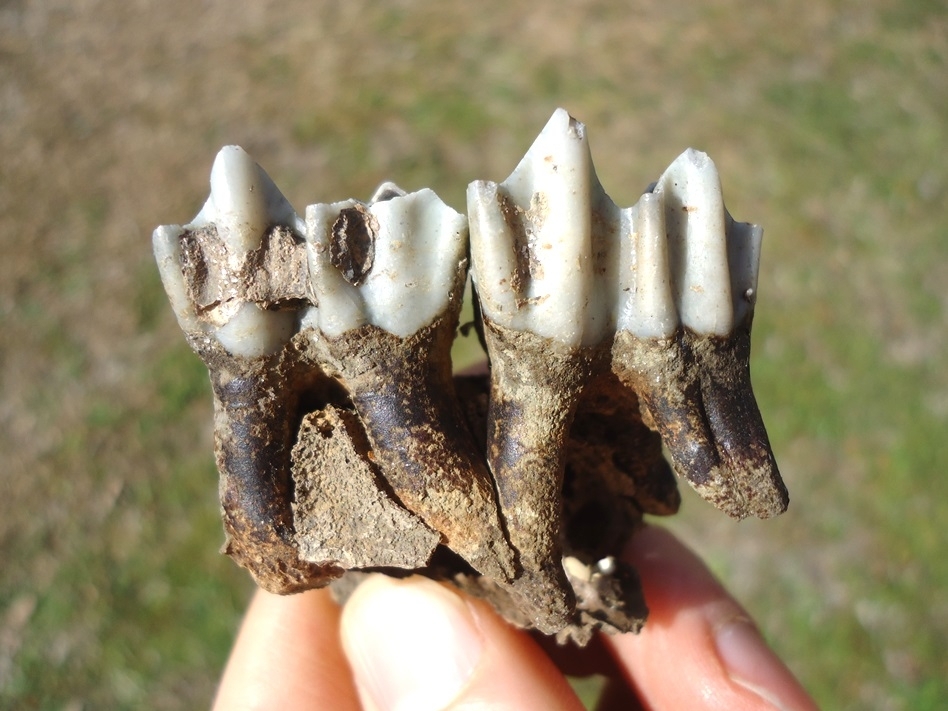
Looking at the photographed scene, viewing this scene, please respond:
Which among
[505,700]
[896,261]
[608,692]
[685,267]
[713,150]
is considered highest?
[685,267]

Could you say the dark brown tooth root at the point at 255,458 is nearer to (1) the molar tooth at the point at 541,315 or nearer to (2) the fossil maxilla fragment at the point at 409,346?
(2) the fossil maxilla fragment at the point at 409,346

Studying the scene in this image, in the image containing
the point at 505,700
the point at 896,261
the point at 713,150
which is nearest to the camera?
the point at 505,700

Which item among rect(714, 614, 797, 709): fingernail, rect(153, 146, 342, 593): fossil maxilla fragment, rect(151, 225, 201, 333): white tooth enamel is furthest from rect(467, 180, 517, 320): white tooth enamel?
rect(714, 614, 797, 709): fingernail

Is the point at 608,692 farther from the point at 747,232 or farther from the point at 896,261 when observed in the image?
the point at 896,261

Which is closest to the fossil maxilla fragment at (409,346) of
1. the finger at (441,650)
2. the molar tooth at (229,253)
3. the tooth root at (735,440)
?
the molar tooth at (229,253)

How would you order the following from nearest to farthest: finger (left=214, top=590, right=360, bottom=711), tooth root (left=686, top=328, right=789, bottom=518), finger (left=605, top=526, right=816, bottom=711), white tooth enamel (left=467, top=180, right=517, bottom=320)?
white tooth enamel (left=467, top=180, right=517, bottom=320)
tooth root (left=686, top=328, right=789, bottom=518)
finger (left=214, top=590, right=360, bottom=711)
finger (left=605, top=526, right=816, bottom=711)

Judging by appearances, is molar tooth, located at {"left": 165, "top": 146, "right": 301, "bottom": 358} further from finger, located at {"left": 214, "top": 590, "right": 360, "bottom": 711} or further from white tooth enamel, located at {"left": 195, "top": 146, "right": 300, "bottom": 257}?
finger, located at {"left": 214, "top": 590, "right": 360, "bottom": 711}

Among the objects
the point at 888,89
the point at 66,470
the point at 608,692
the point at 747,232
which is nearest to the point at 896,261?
the point at 888,89
